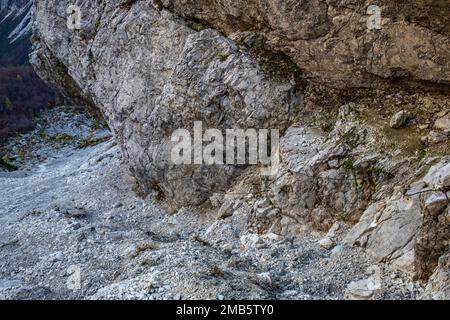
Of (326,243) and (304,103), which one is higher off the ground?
(304,103)

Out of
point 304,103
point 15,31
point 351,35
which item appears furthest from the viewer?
point 15,31

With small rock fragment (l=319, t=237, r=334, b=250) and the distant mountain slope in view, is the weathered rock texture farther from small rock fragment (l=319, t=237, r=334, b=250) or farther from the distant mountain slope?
the distant mountain slope

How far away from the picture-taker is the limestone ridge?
11875 mm

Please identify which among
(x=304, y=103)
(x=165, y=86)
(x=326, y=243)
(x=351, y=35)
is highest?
(x=351, y=35)

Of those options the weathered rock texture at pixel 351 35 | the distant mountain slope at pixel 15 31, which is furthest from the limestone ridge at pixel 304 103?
the distant mountain slope at pixel 15 31

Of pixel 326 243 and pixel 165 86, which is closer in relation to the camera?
pixel 326 243

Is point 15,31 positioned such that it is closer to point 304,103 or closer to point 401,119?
point 304,103

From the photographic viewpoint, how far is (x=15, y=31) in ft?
463

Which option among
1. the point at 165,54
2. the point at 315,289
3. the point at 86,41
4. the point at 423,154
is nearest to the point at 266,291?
the point at 315,289

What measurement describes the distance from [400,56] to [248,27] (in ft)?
20.5

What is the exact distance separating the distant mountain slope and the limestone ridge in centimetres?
11436

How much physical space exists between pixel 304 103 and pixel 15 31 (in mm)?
153082

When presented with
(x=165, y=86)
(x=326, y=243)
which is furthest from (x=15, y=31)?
(x=326, y=243)

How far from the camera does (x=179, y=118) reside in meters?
17.8
